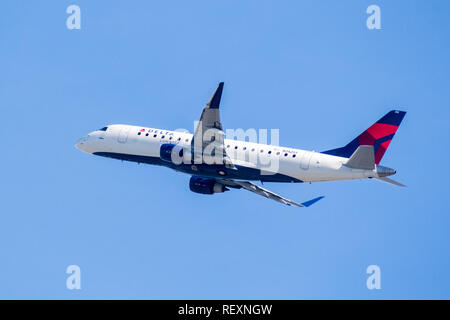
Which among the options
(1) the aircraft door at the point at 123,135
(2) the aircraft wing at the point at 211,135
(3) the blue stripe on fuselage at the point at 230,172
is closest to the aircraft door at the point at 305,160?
(3) the blue stripe on fuselage at the point at 230,172

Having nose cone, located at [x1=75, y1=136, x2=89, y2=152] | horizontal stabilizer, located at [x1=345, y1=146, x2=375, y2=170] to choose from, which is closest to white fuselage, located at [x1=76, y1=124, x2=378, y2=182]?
nose cone, located at [x1=75, y1=136, x2=89, y2=152]

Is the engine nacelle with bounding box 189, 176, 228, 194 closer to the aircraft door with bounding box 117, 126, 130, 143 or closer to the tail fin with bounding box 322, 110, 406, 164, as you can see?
the aircraft door with bounding box 117, 126, 130, 143

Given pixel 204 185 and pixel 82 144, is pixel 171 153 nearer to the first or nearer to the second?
pixel 204 185

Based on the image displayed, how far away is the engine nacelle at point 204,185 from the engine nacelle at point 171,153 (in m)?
4.28

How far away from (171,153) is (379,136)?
14993mm

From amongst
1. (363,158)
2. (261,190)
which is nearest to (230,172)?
(261,190)

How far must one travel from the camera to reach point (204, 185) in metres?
64.9

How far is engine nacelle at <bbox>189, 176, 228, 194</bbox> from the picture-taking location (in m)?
64.9

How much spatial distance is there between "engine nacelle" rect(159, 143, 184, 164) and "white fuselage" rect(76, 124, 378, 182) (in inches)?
35.0

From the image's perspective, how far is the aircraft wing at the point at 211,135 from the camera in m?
55.6

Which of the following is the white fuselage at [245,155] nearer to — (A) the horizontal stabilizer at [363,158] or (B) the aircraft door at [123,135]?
(B) the aircraft door at [123,135]

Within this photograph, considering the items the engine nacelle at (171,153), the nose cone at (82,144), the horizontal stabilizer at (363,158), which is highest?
the nose cone at (82,144)

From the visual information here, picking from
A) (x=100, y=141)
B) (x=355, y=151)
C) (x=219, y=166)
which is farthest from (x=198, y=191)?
(x=355, y=151)

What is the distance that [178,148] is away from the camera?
2416 inches
